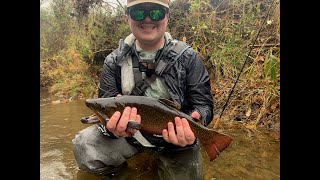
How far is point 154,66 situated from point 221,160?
1.07 metres

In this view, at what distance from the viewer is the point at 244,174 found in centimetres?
252

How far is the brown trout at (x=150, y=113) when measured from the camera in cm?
203

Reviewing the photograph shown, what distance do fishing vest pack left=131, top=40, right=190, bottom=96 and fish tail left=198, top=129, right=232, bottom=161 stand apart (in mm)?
705

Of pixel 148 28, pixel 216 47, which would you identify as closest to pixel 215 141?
pixel 148 28

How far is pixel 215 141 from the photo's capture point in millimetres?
2104

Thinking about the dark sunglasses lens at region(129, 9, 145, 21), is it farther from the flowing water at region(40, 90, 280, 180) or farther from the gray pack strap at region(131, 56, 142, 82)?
the flowing water at region(40, 90, 280, 180)

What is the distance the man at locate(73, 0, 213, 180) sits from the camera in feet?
7.84

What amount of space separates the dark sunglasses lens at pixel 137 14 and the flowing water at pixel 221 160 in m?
1.26

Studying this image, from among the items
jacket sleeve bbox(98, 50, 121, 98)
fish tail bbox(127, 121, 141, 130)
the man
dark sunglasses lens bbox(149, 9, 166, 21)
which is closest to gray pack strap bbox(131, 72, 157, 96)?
the man

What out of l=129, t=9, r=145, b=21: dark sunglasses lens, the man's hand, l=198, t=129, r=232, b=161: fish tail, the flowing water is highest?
l=129, t=9, r=145, b=21: dark sunglasses lens

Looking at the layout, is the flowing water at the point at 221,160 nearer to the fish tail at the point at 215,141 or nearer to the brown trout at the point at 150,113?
the fish tail at the point at 215,141

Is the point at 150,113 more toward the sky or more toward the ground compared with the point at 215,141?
more toward the sky

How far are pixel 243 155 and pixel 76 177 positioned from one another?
152 cm

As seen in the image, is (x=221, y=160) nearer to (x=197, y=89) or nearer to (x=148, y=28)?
(x=197, y=89)
